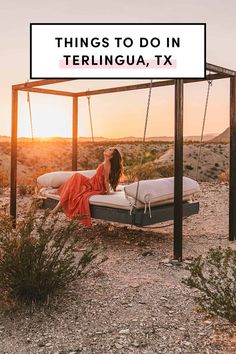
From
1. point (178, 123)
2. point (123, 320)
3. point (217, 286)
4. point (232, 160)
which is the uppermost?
point (178, 123)

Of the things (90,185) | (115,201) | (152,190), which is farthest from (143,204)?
(90,185)

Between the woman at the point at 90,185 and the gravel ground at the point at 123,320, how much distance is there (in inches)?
50.3

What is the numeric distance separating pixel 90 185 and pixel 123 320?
3.28 m

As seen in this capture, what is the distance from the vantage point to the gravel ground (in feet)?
10.5

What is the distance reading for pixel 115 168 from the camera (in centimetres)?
691

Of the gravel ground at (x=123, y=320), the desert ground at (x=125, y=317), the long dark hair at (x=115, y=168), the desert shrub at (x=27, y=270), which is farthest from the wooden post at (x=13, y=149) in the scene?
the desert shrub at (x=27, y=270)

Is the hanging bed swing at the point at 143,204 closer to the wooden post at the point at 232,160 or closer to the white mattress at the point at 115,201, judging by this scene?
the white mattress at the point at 115,201

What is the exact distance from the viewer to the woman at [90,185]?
6504mm

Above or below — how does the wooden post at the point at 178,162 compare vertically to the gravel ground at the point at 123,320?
above

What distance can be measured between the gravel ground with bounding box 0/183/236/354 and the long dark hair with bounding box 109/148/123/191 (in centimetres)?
169

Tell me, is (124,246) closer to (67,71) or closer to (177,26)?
(67,71)

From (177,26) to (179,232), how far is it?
7.22 feet

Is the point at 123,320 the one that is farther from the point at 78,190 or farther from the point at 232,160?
the point at 232,160

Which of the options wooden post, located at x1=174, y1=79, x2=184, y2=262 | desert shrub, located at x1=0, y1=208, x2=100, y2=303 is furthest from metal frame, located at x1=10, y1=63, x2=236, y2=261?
desert shrub, located at x1=0, y1=208, x2=100, y2=303
